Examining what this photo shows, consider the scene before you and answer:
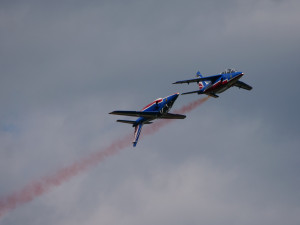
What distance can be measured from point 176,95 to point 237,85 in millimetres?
23421

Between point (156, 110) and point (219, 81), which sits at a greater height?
point (219, 81)

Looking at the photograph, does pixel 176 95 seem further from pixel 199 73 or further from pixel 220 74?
pixel 199 73

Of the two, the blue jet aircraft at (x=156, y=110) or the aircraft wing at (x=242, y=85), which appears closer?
the blue jet aircraft at (x=156, y=110)

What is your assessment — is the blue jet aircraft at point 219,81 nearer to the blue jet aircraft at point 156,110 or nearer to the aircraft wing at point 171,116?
the aircraft wing at point 171,116

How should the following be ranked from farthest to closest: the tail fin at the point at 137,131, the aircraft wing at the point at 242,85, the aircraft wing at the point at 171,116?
the aircraft wing at the point at 242,85
the tail fin at the point at 137,131
the aircraft wing at the point at 171,116

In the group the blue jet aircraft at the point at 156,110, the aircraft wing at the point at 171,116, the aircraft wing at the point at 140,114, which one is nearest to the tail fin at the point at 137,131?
the blue jet aircraft at the point at 156,110

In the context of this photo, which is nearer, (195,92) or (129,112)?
(129,112)

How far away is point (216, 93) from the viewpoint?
4296 inches

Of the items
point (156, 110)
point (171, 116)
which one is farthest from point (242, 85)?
point (156, 110)

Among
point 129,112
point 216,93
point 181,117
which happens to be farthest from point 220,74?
point 129,112

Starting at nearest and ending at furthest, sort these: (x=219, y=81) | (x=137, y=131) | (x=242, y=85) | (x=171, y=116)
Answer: (x=171, y=116), (x=137, y=131), (x=219, y=81), (x=242, y=85)

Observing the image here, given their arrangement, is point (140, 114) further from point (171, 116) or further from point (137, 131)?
point (171, 116)

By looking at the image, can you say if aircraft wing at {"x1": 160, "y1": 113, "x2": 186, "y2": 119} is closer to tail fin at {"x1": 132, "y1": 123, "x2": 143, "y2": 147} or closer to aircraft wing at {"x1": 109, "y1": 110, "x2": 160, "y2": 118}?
aircraft wing at {"x1": 109, "y1": 110, "x2": 160, "y2": 118}

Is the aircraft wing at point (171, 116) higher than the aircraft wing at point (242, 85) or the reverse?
the reverse
